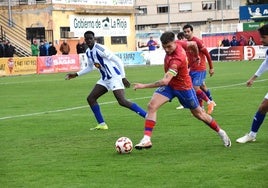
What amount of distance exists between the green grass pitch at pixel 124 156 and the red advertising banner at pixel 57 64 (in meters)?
22.3

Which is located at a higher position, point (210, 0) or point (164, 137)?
point (210, 0)

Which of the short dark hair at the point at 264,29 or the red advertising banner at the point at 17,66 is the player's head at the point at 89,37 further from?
the red advertising banner at the point at 17,66

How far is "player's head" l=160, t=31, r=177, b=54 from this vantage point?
10.6m

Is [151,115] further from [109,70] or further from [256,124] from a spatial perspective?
[109,70]

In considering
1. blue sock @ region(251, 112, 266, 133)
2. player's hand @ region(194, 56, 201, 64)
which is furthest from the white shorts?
blue sock @ region(251, 112, 266, 133)

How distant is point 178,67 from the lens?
35.4ft

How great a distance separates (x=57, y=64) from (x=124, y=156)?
33.5 meters

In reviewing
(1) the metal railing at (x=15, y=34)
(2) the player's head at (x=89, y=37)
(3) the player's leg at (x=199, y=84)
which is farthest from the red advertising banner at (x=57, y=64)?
(2) the player's head at (x=89, y=37)

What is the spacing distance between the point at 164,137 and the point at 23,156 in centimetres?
287

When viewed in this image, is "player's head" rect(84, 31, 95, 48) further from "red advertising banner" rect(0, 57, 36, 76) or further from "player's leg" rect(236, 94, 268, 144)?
"red advertising banner" rect(0, 57, 36, 76)

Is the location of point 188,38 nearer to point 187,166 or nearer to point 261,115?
point 261,115

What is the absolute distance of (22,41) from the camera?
52.0m

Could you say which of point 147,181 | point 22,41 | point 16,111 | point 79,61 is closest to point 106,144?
point 147,181

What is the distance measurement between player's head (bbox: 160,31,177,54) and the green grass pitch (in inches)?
63.5
